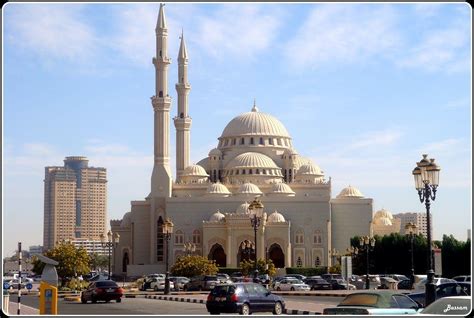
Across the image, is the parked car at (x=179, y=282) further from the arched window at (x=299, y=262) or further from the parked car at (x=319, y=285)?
the arched window at (x=299, y=262)

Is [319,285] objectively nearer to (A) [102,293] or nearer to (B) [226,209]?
(A) [102,293]

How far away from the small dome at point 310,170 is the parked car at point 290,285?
46.4 metres

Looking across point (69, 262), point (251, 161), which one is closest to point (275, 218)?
point (251, 161)

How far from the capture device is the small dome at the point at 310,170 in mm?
93725

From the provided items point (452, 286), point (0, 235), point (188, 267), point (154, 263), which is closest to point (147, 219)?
point (154, 263)

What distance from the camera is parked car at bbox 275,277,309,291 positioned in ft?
152

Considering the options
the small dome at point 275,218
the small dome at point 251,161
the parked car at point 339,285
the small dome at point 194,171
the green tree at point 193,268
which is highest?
the small dome at point 251,161

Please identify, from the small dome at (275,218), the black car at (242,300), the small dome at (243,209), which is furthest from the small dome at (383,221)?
the black car at (242,300)

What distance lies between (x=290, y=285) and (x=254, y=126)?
2083 inches

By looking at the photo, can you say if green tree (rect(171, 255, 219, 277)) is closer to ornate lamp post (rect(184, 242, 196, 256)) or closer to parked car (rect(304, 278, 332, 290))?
ornate lamp post (rect(184, 242, 196, 256))

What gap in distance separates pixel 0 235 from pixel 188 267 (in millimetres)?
49512

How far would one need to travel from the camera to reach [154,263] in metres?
84.2

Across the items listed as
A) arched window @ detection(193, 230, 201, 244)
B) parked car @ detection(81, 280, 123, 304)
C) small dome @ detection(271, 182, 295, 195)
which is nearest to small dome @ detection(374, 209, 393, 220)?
small dome @ detection(271, 182, 295, 195)

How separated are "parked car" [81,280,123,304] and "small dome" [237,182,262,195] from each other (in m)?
52.6
